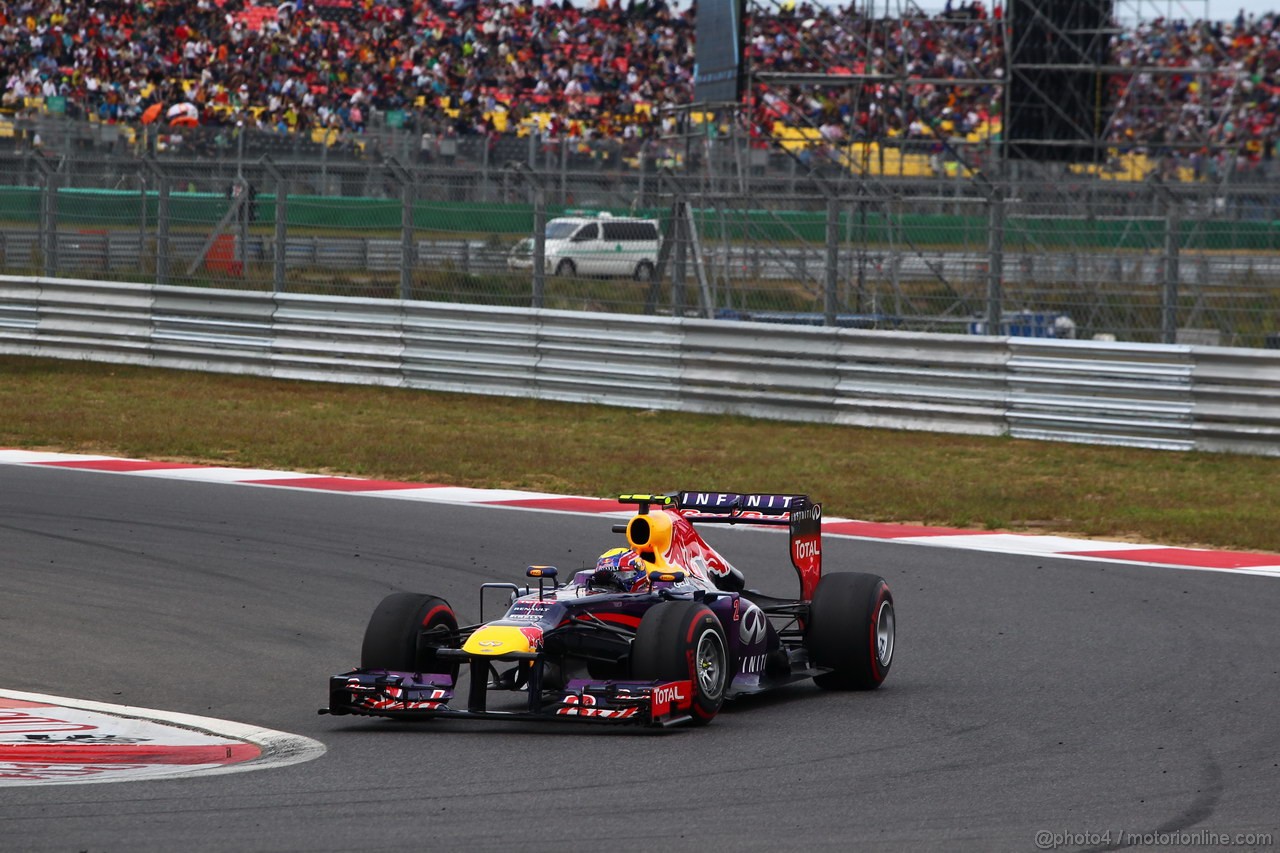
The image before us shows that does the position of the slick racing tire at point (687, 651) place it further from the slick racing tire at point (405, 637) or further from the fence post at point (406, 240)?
the fence post at point (406, 240)

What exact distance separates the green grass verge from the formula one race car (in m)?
4.73

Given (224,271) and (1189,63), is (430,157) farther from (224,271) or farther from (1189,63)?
(1189,63)

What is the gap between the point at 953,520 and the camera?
39.2 feet

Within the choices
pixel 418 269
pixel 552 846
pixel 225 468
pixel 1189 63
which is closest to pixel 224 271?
pixel 418 269

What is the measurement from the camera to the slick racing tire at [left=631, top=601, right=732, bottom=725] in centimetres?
620

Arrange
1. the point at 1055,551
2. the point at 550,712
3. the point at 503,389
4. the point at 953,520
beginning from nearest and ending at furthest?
the point at 550,712 → the point at 1055,551 → the point at 953,520 → the point at 503,389

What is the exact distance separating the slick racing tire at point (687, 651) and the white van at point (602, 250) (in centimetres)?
1102

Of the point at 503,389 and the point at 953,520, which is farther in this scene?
the point at 503,389

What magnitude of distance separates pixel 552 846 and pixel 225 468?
957 cm

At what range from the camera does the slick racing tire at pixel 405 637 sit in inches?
258

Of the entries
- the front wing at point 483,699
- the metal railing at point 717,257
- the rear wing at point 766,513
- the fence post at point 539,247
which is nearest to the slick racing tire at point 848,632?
the rear wing at point 766,513

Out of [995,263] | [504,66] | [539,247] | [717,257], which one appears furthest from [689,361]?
[504,66]

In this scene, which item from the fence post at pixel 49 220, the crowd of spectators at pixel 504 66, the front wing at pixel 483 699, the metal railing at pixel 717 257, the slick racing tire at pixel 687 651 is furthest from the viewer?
the crowd of spectators at pixel 504 66

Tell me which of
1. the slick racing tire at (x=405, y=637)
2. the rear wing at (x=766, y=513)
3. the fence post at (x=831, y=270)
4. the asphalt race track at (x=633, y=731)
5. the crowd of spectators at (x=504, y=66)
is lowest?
the asphalt race track at (x=633, y=731)
